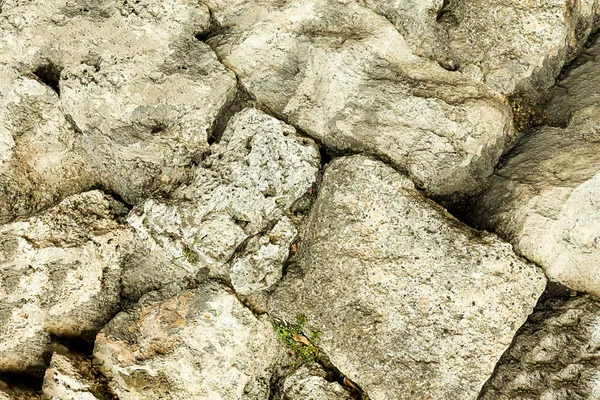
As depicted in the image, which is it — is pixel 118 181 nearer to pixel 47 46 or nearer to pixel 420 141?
pixel 47 46

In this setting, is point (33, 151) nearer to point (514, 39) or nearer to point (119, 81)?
point (119, 81)

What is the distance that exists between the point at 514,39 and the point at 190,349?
2993 millimetres

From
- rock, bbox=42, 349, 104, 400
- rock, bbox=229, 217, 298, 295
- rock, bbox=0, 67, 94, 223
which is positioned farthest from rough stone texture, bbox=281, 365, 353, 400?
rock, bbox=0, 67, 94, 223

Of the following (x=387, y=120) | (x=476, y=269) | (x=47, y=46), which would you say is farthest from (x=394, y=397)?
(x=47, y=46)

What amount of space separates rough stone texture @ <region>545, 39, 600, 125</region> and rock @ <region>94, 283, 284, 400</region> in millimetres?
2462

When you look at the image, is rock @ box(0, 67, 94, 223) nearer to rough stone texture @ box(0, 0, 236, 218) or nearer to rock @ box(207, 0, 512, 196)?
rough stone texture @ box(0, 0, 236, 218)

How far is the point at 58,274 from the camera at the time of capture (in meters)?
3.54

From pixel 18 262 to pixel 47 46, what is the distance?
57.7 inches

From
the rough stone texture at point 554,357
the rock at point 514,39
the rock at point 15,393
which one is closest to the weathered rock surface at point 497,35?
the rock at point 514,39

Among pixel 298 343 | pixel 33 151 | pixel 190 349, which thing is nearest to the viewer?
pixel 190 349

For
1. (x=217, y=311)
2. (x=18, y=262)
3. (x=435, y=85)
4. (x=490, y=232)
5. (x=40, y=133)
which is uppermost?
(x=435, y=85)

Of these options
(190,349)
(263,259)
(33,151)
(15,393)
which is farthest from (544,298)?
(33,151)

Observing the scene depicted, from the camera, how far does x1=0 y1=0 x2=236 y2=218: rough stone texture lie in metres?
3.55

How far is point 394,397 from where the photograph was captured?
3174 mm
